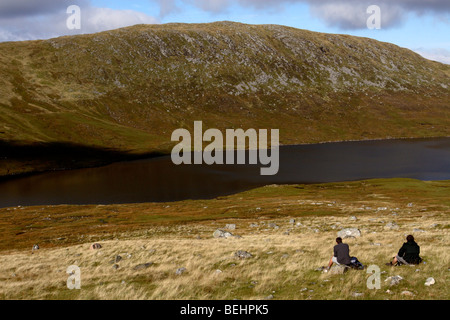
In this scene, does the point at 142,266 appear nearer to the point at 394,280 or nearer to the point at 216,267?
the point at 216,267

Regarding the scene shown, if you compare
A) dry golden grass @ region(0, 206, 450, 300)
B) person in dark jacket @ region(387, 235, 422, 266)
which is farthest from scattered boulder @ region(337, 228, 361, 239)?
person in dark jacket @ region(387, 235, 422, 266)

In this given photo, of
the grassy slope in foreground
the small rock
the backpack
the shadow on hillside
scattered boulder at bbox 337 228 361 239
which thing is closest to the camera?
the small rock

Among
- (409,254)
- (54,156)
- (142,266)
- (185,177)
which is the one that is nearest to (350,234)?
(409,254)

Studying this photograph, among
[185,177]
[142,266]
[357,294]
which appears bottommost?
[185,177]

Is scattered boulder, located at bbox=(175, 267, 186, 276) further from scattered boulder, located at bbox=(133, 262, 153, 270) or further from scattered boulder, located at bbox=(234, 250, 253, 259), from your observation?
scattered boulder, located at bbox=(234, 250, 253, 259)

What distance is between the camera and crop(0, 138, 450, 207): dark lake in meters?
106

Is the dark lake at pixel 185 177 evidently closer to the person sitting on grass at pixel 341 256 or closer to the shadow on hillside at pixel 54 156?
the shadow on hillside at pixel 54 156

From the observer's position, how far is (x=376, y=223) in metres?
43.1

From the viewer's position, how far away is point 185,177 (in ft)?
433

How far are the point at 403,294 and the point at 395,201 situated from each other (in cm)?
6586

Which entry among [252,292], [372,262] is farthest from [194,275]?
[372,262]

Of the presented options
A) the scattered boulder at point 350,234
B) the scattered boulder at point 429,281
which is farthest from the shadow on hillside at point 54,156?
the scattered boulder at point 429,281

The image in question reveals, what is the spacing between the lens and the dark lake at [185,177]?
106m
